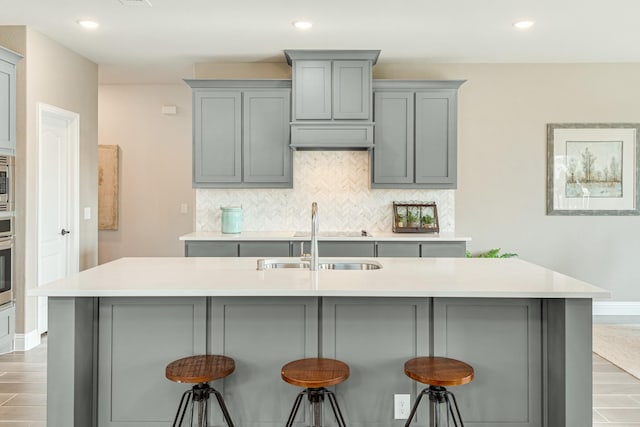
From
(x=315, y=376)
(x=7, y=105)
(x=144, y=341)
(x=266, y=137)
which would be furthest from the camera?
(x=266, y=137)

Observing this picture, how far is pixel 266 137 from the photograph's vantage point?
5051mm

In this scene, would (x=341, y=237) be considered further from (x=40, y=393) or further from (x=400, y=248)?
(x=40, y=393)

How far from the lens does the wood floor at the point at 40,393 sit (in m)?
2.99

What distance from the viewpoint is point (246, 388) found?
8.48ft

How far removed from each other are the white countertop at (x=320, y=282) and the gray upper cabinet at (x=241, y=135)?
2.05 m

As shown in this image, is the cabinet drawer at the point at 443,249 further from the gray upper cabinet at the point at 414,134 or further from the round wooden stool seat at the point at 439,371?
the round wooden stool seat at the point at 439,371

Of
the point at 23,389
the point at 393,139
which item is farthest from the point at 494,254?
the point at 23,389

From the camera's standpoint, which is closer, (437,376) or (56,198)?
(437,376)

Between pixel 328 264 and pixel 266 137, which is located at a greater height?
pixel 266 137

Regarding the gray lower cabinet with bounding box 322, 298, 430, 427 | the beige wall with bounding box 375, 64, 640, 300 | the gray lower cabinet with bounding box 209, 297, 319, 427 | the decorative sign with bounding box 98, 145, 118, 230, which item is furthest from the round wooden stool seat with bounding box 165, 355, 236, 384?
the decorative sign with bounding box 98, 145, 118, 230

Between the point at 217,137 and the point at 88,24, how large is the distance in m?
1.47

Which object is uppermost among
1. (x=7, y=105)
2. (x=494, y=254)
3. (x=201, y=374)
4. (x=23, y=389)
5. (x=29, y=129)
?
(x=7, y=105)

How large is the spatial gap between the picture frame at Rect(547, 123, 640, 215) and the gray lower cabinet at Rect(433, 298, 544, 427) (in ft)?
10.8

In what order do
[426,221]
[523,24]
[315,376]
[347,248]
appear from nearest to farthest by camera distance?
[315,376]
[523,24]
[347,248]
[426,221]
